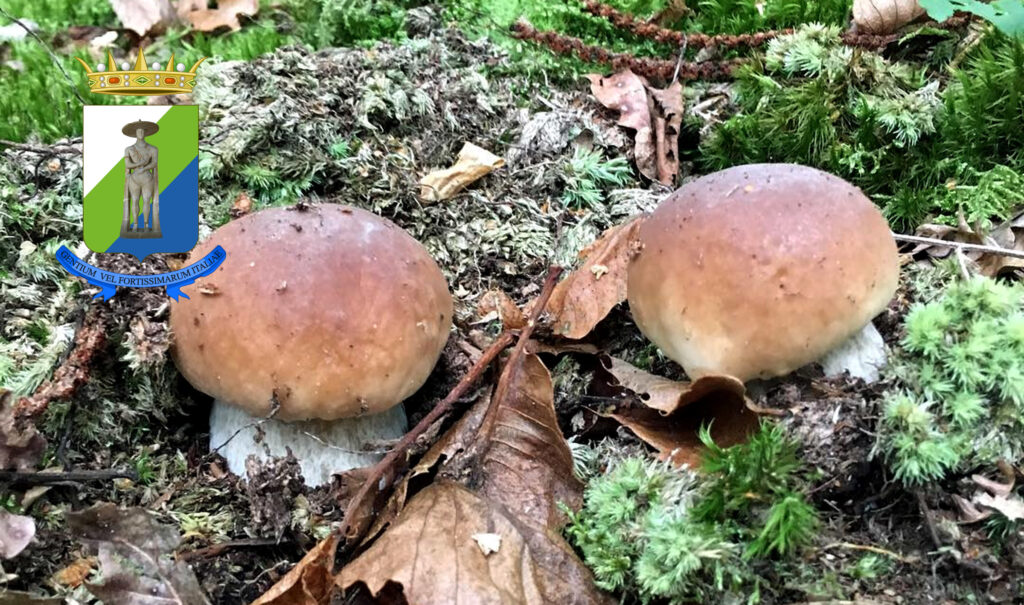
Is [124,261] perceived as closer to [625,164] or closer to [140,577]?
[140,577]

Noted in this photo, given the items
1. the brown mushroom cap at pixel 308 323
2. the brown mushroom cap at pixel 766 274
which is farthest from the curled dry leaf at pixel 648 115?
the brown mushroom cap at pixel 308 323

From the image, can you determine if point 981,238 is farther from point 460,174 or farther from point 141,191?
point 141,191

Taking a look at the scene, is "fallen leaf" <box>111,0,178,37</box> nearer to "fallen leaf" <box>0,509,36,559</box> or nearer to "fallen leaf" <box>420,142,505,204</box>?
"fallen leaf" <box>420,142,505,204</box>

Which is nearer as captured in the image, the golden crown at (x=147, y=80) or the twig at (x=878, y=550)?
the twig at (x=878, y=550)

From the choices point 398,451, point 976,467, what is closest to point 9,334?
point 398,451

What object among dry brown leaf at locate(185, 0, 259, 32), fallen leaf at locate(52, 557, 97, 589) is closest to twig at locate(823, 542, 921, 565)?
fallen leaf at locate(52, 557, 97, 589)

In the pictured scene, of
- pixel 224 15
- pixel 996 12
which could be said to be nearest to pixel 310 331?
pixel 996 12

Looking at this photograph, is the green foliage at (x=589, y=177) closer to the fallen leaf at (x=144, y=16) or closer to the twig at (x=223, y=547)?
the twig at (x=223, y=547)

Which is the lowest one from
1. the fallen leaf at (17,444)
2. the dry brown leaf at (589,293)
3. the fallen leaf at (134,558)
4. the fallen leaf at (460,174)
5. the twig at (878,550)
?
the twig at (878,550)
